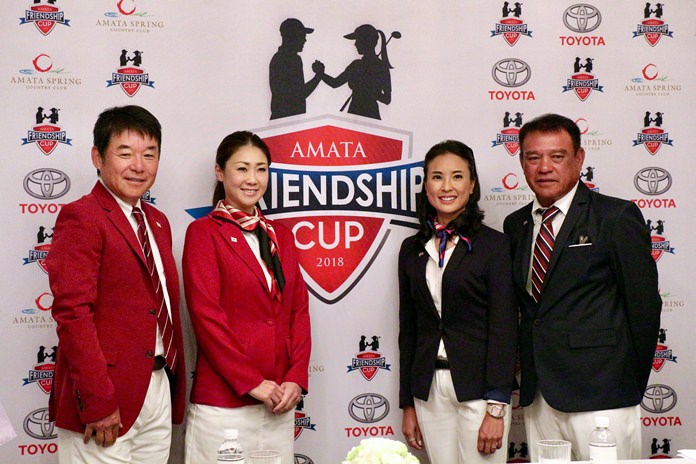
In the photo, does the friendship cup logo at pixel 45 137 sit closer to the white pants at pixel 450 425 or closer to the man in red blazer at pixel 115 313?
the man in red blazer at pixel 115 313

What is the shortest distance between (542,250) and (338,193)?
97 cm

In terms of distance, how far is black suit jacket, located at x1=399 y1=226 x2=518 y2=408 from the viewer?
299 centimetres

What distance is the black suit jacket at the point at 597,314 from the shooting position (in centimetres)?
285

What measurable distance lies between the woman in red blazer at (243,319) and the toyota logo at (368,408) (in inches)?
19.4

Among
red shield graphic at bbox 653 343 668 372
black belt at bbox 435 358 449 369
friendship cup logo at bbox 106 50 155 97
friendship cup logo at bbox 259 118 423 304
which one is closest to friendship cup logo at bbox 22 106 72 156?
friendship cup logo at bbox 106 50 155 97

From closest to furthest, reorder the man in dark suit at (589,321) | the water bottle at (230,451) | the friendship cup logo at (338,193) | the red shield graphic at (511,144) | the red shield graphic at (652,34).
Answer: the water bottle at (230,451) → the man in dark suit at (589,321) → the friendship cup logo at (338,193) → the red shield graphic at (511,144) → the red shield graphic at (652,34)

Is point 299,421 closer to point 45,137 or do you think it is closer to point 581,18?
point 45,137

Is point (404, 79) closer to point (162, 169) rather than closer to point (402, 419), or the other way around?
point (162, 169)

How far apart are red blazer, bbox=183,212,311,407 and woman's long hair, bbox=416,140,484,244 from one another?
25.8 inches

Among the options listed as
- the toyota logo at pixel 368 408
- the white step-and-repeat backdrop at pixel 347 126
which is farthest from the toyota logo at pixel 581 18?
the toyota logo at pixel 368 408

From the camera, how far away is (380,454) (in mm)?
1617

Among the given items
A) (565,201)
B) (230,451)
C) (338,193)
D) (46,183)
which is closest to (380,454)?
(230,451)

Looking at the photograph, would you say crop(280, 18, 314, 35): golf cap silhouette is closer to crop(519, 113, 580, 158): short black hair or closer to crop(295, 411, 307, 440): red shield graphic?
crop(519, 113, 580, 158): short black hair

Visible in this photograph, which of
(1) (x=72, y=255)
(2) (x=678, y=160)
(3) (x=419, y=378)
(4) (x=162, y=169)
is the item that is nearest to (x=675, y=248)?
(2) (x=678, y=160)
